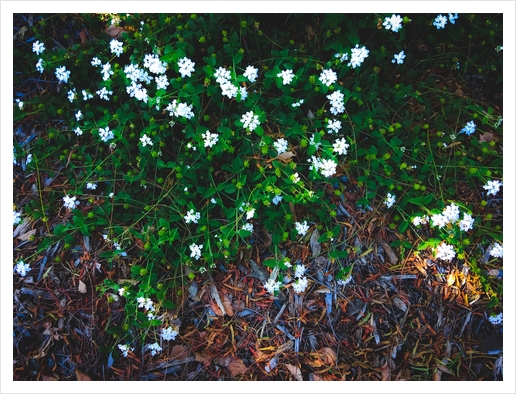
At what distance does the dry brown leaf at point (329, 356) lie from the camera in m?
2.79

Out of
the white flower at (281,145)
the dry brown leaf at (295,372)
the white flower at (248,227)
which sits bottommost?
the dry brown leaf at (295,372)

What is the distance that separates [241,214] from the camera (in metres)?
2.74

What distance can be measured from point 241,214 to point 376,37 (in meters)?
1.67

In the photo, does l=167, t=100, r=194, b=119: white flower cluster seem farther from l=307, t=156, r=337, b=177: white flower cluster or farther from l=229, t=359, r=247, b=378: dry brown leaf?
l=229, t=359, r=247, b=378: dry brown leaf

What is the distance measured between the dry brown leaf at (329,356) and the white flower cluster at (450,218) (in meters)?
1.12

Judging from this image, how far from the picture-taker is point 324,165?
2.67 m

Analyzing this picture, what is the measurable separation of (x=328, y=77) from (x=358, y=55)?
0.87 feet

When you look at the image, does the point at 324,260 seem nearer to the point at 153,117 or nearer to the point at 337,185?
the point at 337,185

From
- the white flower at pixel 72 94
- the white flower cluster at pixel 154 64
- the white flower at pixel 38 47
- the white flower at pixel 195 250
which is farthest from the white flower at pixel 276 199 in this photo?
the white flower at pixel 38 47

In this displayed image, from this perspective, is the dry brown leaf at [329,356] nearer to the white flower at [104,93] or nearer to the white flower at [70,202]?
the white flower at [70,202]

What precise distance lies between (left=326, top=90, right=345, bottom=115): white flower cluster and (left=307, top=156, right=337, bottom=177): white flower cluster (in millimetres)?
362

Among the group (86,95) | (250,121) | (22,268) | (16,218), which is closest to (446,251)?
(250,121)

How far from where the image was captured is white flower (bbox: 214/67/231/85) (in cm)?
269

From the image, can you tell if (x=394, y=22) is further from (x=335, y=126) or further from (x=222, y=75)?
(x=222, y=75)
